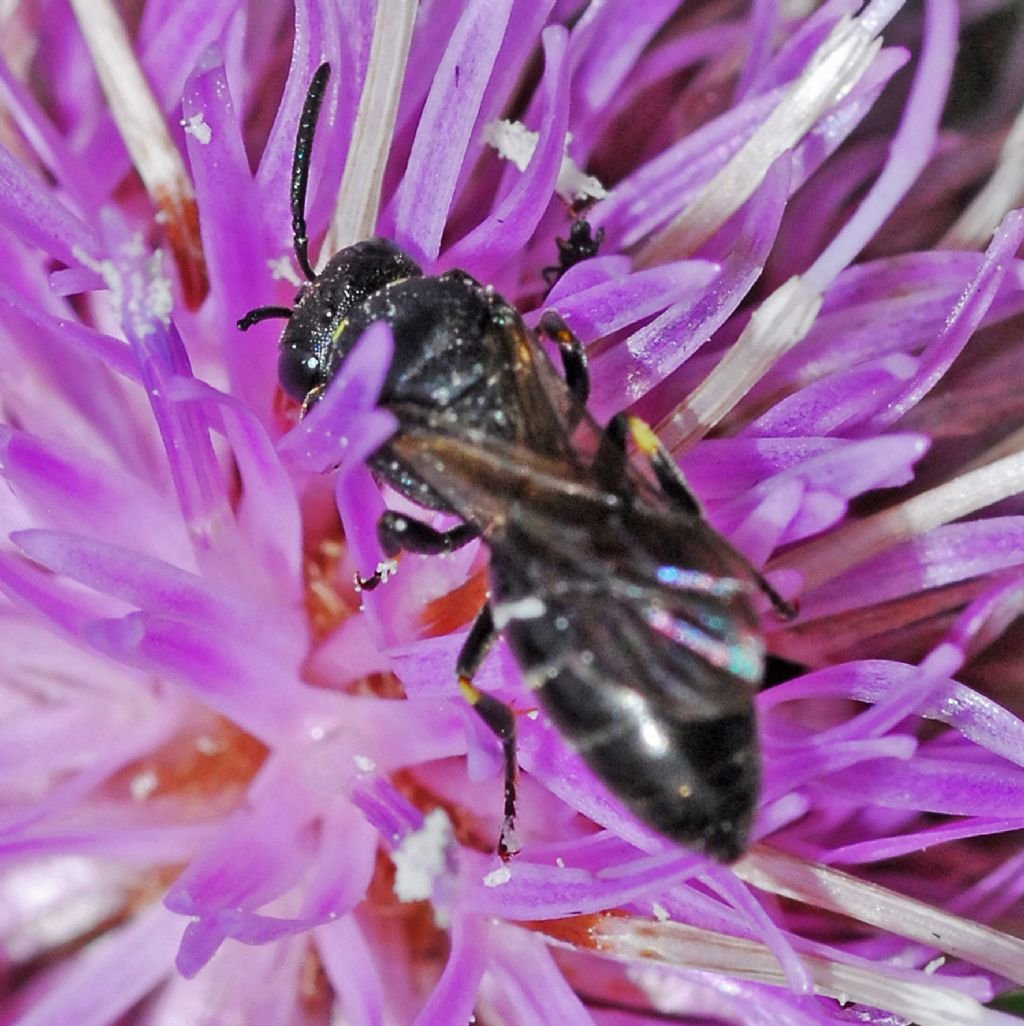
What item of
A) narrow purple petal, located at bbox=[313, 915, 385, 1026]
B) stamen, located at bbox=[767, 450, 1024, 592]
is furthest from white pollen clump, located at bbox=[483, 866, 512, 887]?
stamen, located at bbox=[767, 450, 1024, 592]

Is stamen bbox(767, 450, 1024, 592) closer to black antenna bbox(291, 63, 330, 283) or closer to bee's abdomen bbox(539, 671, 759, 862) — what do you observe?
bee's abdomen bbox(539, 671, 759, 862)

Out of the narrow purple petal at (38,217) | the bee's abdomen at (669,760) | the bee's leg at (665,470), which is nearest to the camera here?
the bee's abdomen at (669,760)

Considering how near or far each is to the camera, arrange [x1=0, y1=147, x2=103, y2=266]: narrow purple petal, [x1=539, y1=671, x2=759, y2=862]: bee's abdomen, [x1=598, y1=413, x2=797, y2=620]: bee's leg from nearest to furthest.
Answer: [x1=539, y1=671, x2=759, y2=862]: bee's abdomen
[x1=598, y1=413, x2=797, y2=620]: bee's leg
[x1=0, y1=147, x2=103, y2=266]: narrow purple petal

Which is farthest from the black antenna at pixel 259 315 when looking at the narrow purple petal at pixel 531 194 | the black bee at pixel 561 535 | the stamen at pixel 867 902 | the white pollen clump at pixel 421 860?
the stamen at pixel 867 902

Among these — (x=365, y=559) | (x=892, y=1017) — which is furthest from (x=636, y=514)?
(x=892, y=1017)

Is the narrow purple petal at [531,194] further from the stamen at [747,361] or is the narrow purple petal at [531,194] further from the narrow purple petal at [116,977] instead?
the narrow purple petal at [116,977]

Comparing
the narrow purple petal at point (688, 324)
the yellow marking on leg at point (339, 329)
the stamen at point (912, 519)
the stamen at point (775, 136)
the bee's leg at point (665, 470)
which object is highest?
the yellow marking on leg at point (339, 329)
